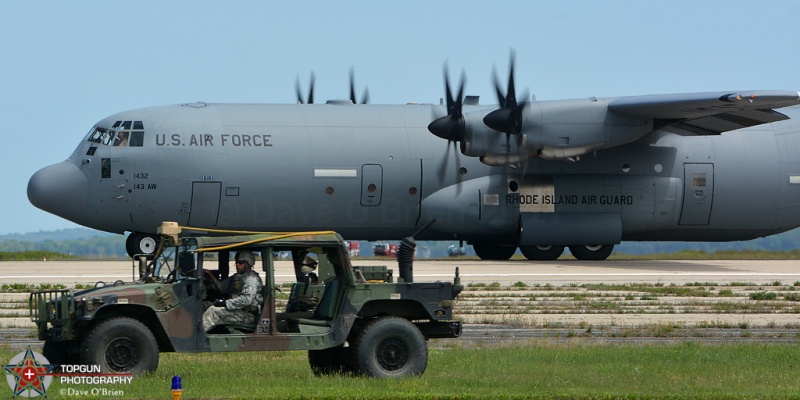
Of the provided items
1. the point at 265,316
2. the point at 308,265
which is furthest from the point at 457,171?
the point at 265,316

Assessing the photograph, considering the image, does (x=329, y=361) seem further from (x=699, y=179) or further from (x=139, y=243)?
(x=699, y=179)

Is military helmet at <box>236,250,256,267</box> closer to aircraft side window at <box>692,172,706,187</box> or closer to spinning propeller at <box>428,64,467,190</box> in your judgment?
spinning propeller at <box>428,64,467,190</box>

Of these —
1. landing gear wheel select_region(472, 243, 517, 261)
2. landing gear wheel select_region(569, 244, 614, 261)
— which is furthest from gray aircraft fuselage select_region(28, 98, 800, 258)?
landing gear wheel select_region(472, 243, 517, 261)

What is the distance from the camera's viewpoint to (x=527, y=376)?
14344mm

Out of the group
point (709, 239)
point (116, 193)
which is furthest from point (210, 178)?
point (709, 239)

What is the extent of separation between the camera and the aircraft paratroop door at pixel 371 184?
35.3 meters

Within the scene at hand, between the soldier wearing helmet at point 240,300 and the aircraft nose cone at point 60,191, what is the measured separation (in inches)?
828

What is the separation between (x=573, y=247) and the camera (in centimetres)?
3909

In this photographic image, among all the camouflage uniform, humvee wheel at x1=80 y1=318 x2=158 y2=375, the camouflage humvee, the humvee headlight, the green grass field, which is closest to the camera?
the green grass field

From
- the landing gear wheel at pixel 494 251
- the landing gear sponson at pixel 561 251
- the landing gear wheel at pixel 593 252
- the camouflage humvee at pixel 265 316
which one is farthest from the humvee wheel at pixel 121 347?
the landing gear wheel at pixel 593 252

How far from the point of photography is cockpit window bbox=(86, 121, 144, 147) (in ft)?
111

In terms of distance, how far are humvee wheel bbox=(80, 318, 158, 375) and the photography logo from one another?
57 centimetres

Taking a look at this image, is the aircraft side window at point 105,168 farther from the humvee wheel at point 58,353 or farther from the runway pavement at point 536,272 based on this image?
the humvee wheel at point 58,353

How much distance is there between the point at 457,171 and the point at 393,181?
2.10 metres
